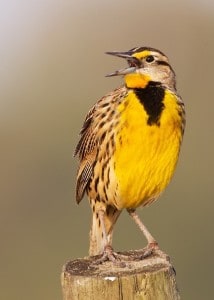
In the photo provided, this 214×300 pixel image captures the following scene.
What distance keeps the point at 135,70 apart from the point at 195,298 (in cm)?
489

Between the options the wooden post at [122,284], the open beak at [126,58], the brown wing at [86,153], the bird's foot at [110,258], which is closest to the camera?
the wooden post at [122,284]

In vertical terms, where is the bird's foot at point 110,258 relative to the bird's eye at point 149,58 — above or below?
below

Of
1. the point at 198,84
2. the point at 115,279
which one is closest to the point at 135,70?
the point at 115,279

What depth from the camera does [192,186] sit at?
49.9 feet

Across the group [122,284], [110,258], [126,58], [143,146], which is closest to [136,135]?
[143,146]

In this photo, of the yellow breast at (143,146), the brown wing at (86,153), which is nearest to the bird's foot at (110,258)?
the yellow breast at (143,146)

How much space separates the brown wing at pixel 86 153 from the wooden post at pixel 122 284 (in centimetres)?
118

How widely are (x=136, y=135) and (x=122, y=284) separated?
1.20m

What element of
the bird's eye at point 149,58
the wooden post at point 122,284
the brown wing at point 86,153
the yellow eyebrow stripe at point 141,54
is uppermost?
the yellow eyebrow stripe at point 141,54

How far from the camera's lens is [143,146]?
21.9ft

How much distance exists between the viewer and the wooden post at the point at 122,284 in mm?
5582

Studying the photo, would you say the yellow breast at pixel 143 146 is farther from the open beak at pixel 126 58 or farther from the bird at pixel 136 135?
the open beak at pixel 126 58

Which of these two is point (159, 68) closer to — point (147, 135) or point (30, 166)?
point (147, 135)

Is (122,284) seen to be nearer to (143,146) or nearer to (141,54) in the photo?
(143,146)
